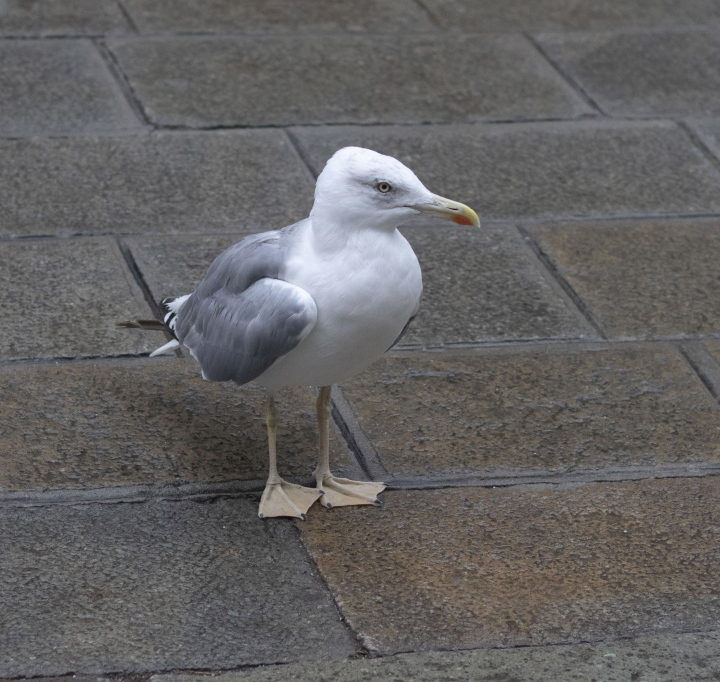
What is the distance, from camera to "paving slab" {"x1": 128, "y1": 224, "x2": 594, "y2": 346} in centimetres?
446

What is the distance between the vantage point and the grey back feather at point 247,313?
3.13m

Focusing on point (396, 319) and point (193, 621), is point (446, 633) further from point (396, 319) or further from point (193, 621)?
point (396, 319)

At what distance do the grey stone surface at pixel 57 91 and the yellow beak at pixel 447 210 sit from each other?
9.84 ft

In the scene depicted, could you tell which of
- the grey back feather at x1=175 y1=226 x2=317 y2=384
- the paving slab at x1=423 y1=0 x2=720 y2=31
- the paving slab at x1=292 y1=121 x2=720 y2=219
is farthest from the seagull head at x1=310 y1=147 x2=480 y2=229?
the paving slab at x1=423 y1=0 x2=720 y2=31

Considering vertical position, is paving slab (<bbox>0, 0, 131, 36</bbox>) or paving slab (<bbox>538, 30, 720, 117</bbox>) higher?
paving slab (<bbox>538, 30, 720, 117</bbox>)

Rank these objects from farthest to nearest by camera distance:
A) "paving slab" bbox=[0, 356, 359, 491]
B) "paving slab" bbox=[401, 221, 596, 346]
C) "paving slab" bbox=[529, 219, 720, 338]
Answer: "paving slab" bbox=[529, 219, 720, 338] < "paving slab" bbox=[401, 221, 596, 346] < "paving slab" bbox=[0, 356, 359, 491]

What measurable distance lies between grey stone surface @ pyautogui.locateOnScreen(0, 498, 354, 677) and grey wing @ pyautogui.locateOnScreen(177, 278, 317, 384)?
1.57 feet

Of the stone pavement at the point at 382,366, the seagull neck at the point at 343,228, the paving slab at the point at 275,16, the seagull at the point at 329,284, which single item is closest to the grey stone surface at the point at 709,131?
the stone pavement at the point at 382,366

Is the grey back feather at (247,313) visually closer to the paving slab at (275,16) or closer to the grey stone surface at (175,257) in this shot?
the grey stone surface at (175,257)

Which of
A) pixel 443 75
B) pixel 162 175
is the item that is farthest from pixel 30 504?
pixel 443 75

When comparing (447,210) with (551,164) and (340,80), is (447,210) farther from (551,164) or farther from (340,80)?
(340,80)

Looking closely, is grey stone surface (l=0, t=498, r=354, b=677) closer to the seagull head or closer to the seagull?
the seagull

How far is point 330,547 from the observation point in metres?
3.33

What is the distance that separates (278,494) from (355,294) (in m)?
0.79
